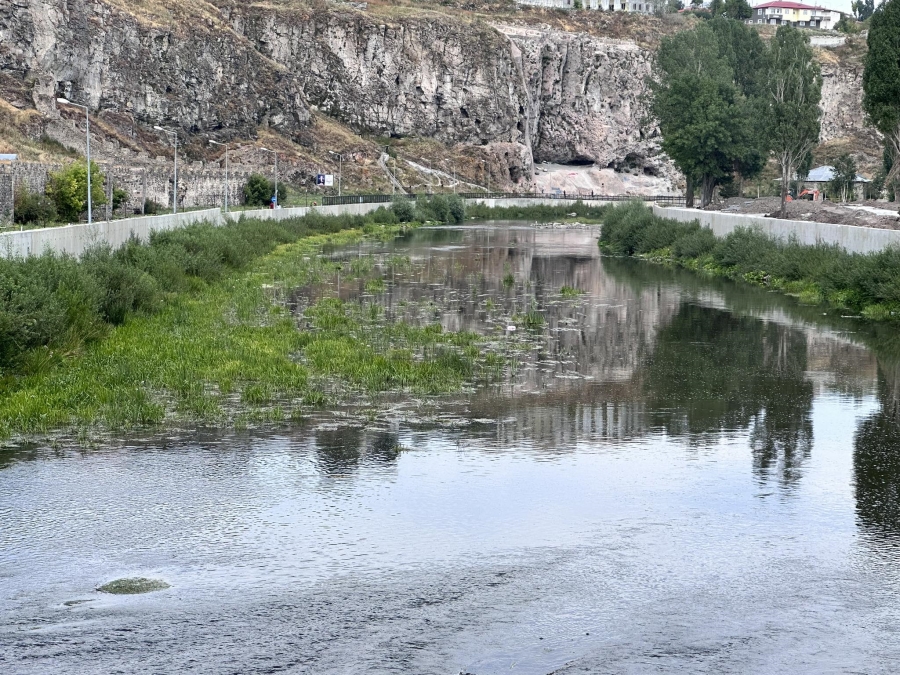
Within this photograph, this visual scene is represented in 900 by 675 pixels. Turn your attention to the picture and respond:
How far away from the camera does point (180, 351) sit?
2203cm

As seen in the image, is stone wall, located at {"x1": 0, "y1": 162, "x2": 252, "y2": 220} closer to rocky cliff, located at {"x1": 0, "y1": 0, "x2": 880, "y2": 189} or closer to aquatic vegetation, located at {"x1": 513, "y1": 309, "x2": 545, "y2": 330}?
rocky cliff, located at {"x1": 0, "y1": 0, "x2": 880, "y2": 189}

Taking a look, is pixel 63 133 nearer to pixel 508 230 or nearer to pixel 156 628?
pixel 508 230

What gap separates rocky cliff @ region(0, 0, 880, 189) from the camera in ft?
375

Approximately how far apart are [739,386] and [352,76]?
136 metres

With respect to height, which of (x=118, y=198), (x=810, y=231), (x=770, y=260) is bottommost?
(x=770, y=260)

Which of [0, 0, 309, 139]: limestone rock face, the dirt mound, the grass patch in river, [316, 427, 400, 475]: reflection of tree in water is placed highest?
[0, 0, 309, 139]: limestone rock face

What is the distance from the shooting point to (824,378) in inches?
846

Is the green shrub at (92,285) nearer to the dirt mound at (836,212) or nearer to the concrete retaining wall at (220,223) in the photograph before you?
the concrete retaining wall at (220,223)

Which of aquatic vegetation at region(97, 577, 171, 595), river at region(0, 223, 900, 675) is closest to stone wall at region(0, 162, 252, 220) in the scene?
river at region(0, 223, 900, 675)

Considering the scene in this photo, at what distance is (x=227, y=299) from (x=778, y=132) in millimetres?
40262

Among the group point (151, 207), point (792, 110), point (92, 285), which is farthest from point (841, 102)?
point (92, 285)

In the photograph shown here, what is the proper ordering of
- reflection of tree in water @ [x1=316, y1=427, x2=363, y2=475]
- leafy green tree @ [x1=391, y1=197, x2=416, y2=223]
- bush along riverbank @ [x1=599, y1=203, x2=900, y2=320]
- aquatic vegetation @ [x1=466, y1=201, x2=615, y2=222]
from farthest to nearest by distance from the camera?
1. aquatic vegetation @ [x1=466, y1=201, x2=615, y2=222]
2. leafy green tree @ [x1=391, y1=197, x2=416, y2=223]
3. bush along riverbank @ [x1=599, y1=203, x2=900, y2=320]
4. reflection of tree in water @ [x1=316, y1=427, x2=363, y2=475]

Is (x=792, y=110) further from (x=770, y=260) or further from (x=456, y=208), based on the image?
(x=456, y=208)

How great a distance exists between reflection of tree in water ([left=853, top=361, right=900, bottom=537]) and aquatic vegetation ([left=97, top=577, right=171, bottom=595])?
6681 millimetres
